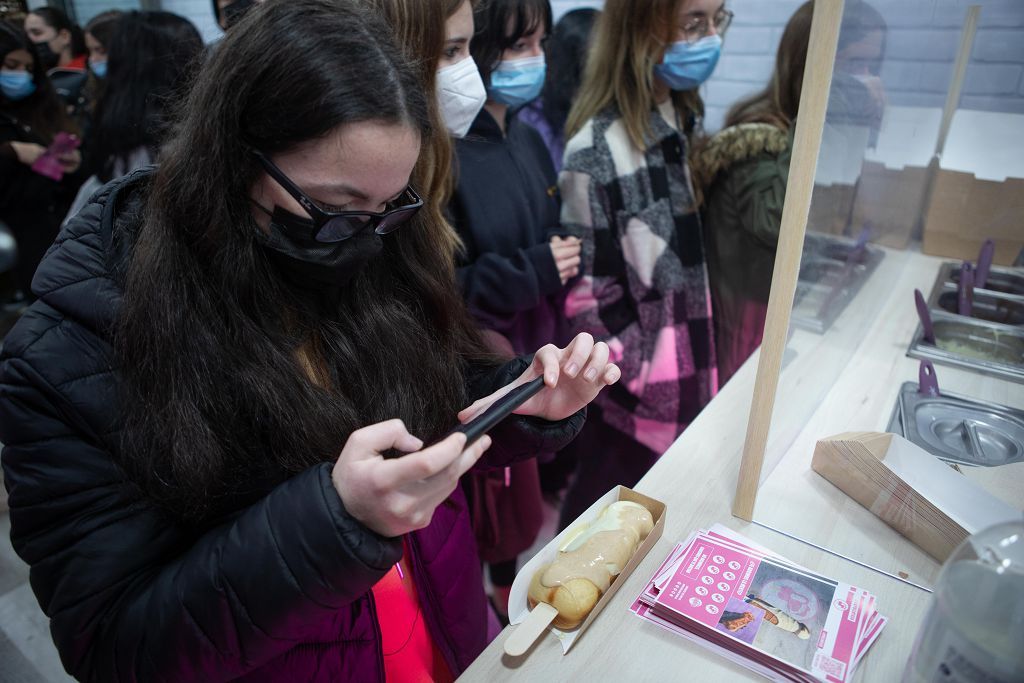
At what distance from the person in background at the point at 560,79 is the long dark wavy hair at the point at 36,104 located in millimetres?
2406

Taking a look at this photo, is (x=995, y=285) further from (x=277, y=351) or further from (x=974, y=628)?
(x=277, y=351)

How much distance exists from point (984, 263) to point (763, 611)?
1.34m

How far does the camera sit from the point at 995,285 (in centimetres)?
170

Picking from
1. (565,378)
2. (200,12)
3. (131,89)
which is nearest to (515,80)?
(565,378)

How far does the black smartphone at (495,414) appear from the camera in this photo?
2.32 feet

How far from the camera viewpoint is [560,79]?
2426 millimetres

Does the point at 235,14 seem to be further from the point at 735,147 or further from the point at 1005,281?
the point at 1005,281

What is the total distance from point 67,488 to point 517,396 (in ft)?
1.69

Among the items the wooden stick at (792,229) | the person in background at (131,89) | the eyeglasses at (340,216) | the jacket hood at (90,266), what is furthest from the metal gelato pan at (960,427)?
the person in background at (131,89)

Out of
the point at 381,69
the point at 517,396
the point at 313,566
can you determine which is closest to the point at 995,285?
the point at 517,396

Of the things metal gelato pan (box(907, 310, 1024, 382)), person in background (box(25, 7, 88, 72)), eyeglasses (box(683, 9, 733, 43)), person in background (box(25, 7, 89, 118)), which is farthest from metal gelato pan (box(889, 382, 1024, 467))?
person in background (box(25, 7, 88, 72))

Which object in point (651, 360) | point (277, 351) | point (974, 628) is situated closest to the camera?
point (974, 628)

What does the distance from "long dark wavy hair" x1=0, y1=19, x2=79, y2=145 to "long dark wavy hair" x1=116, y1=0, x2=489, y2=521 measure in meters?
2.93

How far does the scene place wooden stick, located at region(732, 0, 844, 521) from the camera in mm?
806
